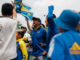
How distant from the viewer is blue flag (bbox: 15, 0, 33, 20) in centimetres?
511

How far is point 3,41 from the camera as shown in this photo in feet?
9.46

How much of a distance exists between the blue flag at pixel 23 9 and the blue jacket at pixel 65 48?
3177 mm

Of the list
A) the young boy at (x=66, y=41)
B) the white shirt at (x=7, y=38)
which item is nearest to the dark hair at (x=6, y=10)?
the white shirt at (x=7, y=38)

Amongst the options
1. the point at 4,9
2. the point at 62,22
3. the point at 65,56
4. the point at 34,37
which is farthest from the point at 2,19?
the point at 34,37

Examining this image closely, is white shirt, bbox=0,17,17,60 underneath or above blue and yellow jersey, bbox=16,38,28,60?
above

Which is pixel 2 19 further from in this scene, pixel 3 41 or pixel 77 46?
pixel 77 46

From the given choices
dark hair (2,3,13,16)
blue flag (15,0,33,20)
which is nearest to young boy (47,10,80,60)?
dark hair (2,3,13,16)

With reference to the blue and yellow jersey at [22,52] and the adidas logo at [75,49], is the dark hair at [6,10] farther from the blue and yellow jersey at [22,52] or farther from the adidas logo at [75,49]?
the adidas logo at [75,49]

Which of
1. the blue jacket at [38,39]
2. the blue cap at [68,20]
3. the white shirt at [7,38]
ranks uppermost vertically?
the blue cap at [68,20]

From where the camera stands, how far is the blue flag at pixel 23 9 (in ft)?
16.8

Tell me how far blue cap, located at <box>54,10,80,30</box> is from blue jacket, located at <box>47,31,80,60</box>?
11 cm

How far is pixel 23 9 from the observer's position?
5555mm

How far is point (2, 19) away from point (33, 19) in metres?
2.75

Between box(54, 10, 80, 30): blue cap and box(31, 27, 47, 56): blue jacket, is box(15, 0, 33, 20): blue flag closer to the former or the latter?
box(31, 27, 47, 56): blue jacket
